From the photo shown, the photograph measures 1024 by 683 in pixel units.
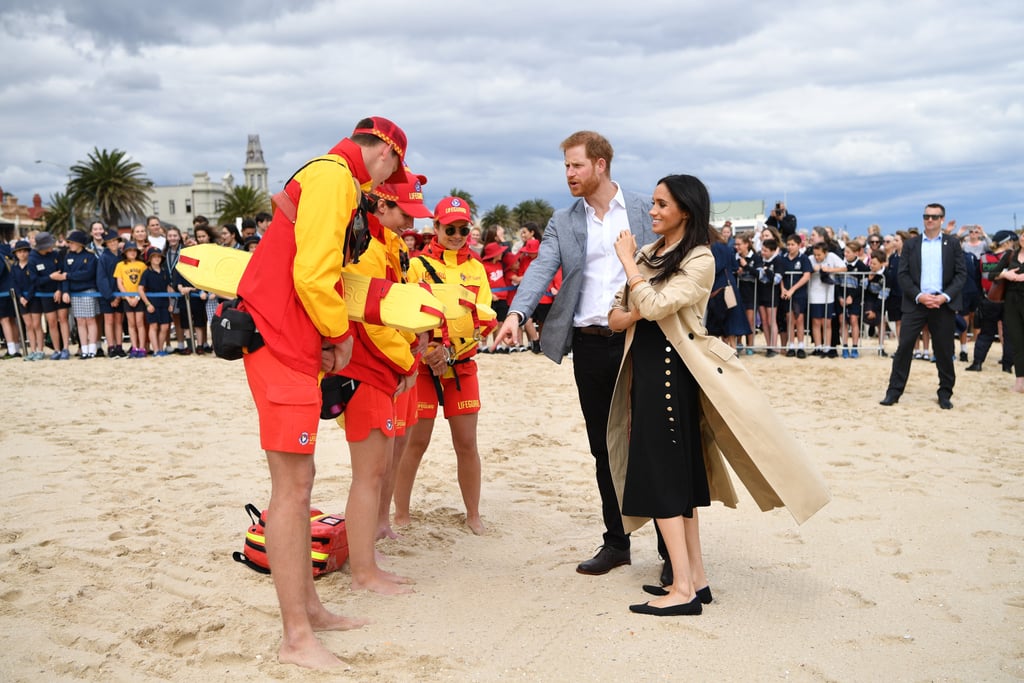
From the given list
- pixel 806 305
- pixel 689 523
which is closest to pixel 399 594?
pixel 689 523

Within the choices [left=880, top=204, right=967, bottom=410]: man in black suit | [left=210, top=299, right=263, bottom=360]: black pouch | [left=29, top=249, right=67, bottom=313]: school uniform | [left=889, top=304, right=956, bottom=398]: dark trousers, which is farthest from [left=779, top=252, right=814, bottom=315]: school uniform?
[left=29, top=249, right=67, bottom=313]: school uniform

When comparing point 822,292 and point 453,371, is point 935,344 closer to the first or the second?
point 822,292

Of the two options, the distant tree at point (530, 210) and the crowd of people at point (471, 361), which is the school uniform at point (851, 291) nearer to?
the crowd of people at point (471, 361)

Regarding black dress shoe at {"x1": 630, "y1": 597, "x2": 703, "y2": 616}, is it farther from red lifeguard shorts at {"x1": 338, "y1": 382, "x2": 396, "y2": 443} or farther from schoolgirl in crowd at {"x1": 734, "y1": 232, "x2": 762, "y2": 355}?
schoolgirl in crowd at {"x1": 734, "y1": 232, "x2": 762, "y2": 355}

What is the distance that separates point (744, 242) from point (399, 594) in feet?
39.5

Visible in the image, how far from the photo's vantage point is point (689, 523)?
434 centimetres

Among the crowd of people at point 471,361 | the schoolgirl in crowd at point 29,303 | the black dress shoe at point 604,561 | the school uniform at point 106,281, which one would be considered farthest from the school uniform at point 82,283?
the black dress shoe at point 604,561

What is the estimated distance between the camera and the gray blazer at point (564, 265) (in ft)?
15.8

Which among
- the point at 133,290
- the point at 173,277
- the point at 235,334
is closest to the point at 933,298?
the point at 235,334

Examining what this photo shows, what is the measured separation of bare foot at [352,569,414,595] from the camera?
441 cm

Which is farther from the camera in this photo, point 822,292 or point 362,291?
point 822,292

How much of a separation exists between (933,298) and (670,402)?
729 cm

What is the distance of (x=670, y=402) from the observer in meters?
4.22

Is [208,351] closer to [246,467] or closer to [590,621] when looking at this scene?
[246,467]
